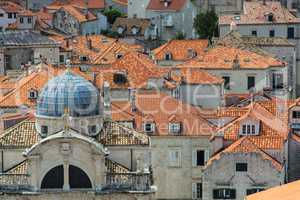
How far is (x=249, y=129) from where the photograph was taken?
65.6m

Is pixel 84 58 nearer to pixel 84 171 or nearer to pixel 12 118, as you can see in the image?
pixel 12 118

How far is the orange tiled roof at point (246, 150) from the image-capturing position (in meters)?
62.3

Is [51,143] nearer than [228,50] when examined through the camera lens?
Yes

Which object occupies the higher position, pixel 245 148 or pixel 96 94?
pixel 96 94

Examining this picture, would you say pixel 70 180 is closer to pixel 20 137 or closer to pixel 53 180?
pixel 53 180

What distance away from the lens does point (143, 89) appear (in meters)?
75.2

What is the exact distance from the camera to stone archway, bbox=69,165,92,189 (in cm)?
5300

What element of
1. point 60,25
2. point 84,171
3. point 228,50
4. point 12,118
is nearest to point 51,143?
point 84,171

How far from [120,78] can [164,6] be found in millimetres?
52724

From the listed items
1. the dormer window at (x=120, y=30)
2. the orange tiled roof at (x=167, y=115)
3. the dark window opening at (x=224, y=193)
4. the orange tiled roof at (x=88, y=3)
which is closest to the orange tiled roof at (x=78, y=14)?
the dormer window at (x=120, y=30)

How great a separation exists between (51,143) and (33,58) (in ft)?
164

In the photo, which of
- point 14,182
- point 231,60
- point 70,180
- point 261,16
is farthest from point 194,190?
point 261,16

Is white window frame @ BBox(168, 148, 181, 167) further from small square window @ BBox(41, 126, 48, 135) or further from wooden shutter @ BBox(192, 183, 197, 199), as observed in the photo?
small square window @ BBox(41, 126, 48, 135)

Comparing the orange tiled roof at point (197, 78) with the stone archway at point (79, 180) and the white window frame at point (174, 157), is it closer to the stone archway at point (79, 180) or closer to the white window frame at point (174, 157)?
the white window frame at point (174, 157)
